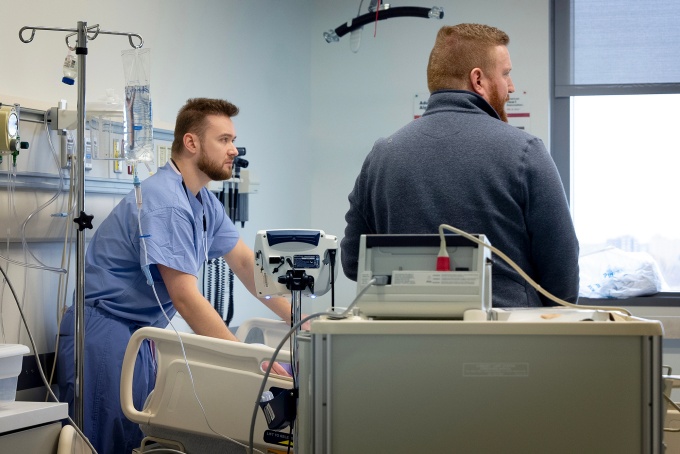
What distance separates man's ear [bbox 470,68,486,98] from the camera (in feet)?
6.73

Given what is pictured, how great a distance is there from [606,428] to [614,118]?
3.54 metres

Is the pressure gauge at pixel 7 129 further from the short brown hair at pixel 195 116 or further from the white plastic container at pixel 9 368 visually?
the short brown hair at pixel 195 116

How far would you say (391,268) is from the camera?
1.46 meters

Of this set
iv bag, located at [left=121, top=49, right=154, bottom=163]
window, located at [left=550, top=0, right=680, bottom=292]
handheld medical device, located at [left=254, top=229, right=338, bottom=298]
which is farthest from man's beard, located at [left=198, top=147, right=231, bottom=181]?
window, located at [left=550, top=0, right=680, bottom=292]

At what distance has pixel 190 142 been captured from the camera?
3.26m

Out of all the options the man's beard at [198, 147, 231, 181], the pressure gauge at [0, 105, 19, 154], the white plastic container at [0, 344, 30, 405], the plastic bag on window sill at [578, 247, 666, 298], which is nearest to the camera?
the white plastic container at [0, 344, 30, 405]

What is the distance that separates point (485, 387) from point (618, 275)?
3.35 meters

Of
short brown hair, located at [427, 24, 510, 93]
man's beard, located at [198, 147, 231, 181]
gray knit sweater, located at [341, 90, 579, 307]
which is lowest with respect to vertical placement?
gray knit sweater, located at [341, 90, 579, 307]

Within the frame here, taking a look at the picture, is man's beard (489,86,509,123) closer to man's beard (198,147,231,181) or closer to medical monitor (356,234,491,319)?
medical monitor (356,234,491,319)

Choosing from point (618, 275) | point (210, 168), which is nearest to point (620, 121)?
point (618, 275)

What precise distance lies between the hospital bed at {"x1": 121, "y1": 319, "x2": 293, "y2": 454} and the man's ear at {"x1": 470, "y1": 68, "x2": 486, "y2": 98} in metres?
0.83

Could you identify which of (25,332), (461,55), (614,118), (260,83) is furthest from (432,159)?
(614,118)

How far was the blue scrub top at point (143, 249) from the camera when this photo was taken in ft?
9.61

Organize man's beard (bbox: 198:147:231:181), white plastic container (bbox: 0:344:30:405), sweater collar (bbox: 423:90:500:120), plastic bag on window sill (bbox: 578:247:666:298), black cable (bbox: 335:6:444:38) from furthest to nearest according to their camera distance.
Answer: plastic bag on window sill (bbox: 578:247:666:298) → black cable (bbox: 335:6:444:38) → man's beard (bbox: 198:147:231:181) → white plastic container (bbox: 0:344:30:405) → sweater collar (bbox: 423:90:500:120)
